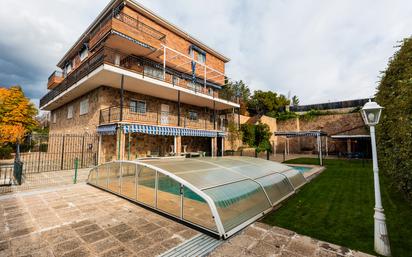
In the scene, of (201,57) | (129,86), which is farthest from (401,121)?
(201,57)

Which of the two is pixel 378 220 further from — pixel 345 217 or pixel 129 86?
pixel 129 86

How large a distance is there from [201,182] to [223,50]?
26.9m

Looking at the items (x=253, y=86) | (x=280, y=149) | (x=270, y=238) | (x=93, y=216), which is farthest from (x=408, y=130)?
(x=253, y=86)

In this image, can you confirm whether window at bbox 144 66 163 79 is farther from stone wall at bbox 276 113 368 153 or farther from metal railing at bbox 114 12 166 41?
stone wall at bbox 276 113 368 153

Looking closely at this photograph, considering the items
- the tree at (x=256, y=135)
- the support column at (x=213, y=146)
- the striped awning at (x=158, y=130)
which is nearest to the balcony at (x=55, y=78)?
the striped awning at (x=158, y=130)

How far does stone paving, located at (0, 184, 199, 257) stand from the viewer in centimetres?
397

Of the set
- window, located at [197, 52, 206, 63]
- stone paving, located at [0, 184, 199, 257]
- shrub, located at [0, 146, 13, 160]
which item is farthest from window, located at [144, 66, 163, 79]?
shrub, located at [0, 146, 13, 160]

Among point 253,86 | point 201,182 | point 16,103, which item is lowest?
point 201,182

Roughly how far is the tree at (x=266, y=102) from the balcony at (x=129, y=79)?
650 inches

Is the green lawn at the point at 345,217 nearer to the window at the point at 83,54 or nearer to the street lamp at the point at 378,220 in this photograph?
the street lamp at the point at 378,220

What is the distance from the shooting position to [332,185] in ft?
31.9

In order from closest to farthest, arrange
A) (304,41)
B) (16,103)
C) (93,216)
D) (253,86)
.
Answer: (93,216) < (304,41) < (16,103) < (253,86)

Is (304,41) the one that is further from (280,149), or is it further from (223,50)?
(280,149)

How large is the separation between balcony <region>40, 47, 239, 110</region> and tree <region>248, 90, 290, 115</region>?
1650 cm
